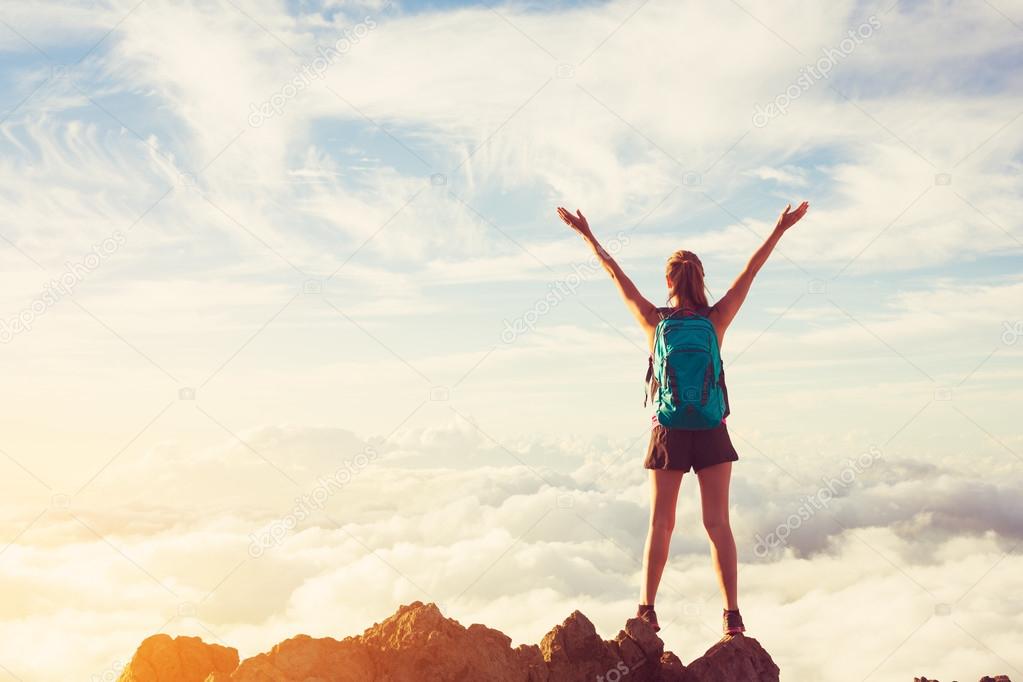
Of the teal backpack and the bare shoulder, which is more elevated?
the bare shoulder

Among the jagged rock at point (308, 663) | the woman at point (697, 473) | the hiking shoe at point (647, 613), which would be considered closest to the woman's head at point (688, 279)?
the woman at point (697, 473)

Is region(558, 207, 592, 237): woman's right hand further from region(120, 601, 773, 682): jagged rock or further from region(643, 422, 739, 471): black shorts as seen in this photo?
region(120, 601, 773, 682): jagged rock

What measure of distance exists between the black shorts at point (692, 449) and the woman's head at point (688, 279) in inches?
53.8

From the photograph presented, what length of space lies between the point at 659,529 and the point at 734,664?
1486 mm

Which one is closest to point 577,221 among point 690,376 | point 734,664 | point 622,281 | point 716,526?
point 622,281

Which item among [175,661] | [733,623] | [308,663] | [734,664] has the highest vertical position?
[733,623]

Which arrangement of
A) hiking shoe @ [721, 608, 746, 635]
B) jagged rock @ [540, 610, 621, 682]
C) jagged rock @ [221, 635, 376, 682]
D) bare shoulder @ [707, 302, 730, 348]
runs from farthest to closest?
bare shoulder @ [707, 302, 730, 348], hiking shoe @ [721, 608, 746, 635], jagged rock @ [540, 610, 621, 682], jagged rock @ [221, 635, 376, 682]

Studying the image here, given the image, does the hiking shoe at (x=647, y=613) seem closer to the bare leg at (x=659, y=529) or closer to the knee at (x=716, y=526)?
the bare leg at (x=659, y=529)

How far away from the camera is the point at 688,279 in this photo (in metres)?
10.1

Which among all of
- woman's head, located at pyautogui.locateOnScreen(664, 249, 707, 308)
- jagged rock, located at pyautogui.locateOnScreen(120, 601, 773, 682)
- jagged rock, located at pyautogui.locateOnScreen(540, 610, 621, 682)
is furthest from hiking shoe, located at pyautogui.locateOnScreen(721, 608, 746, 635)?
woman's head, located at pyautogui.locateOnScreen(664, 249, 707, 308)

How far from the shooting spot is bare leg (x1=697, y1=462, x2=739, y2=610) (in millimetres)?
9695

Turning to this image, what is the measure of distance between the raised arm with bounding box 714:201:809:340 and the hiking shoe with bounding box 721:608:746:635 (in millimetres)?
2909

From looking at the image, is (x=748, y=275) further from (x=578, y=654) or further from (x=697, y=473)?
(x=578, y=654)

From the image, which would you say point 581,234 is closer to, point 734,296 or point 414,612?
point 734,296
